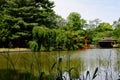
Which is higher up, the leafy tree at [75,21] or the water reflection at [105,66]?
the leafy tree at [75,21]

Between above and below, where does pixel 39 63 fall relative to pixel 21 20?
below

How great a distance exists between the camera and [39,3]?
32.1 metres

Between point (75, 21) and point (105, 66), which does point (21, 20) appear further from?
point (105, 66)

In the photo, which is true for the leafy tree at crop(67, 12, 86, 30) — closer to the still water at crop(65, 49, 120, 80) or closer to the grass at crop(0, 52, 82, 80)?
the still water at crop(65, 49, 120, 80)

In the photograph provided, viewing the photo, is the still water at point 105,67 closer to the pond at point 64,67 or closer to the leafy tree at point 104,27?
the pond at point 64,67

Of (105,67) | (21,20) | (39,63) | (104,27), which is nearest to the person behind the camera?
(105,67)

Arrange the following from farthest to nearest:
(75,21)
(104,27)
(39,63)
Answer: (104,27) < (75,21) < (39,63)

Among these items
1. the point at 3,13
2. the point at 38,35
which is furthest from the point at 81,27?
the point at 38,35

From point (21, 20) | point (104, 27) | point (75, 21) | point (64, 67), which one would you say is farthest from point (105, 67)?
point (104, 27)

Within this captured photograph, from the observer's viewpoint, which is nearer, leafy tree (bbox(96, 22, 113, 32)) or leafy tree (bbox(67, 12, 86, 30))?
leafy tree (bbox(67, 12, 86, 30))

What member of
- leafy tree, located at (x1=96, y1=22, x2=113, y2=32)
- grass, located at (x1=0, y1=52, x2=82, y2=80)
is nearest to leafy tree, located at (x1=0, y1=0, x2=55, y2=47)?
grass, located at (x1=0, y1=52, x2=82, y2=80)

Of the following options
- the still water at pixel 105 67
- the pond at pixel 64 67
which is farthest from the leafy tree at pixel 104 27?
the pond at pixel 64 67

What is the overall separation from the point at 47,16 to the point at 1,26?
4.88 metres

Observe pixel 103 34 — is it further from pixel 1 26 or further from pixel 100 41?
pixel 1 26
